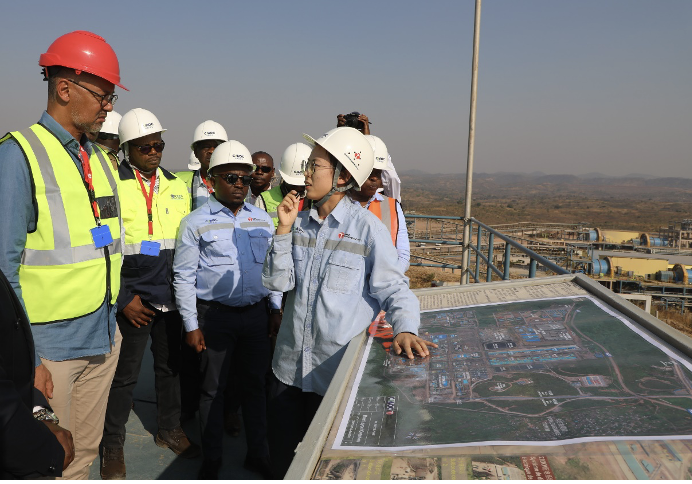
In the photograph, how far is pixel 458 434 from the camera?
1343 millimetres

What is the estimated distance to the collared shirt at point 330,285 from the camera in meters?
2.26

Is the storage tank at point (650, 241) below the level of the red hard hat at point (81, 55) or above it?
below

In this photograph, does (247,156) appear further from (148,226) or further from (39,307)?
(39,307)

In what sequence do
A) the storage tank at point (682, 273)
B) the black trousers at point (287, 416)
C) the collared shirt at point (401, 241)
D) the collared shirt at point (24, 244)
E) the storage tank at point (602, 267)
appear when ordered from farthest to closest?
the storage tank at point (602, 267) → the storage tank at point (682, 273) → the collared shirt at point (401, 241) → the black trousers at point (287, 416) → the collared shirt at point (24, 244)

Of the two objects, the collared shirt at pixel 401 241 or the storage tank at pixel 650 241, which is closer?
the collared shirt at pixel 401 241

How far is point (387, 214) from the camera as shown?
3732 mm

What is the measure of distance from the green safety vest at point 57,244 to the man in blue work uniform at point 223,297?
912 millimetres

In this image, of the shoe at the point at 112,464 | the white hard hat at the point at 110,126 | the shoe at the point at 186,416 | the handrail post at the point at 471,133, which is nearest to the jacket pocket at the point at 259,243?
the shoe at the point at 112,464

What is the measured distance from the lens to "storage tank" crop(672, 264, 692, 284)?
2733cm

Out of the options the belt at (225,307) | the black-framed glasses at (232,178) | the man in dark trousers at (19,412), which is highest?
the black-framed glasses at (232,178)

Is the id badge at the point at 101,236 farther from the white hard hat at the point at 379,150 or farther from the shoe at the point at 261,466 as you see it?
the white hard hat at the point at 379,150

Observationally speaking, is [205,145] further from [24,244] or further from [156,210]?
[24,244]

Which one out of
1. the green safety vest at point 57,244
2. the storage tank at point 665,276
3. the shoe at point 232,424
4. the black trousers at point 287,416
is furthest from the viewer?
the storage tank at point 665,276

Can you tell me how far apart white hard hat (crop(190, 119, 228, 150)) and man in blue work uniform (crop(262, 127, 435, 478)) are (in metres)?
2.63
